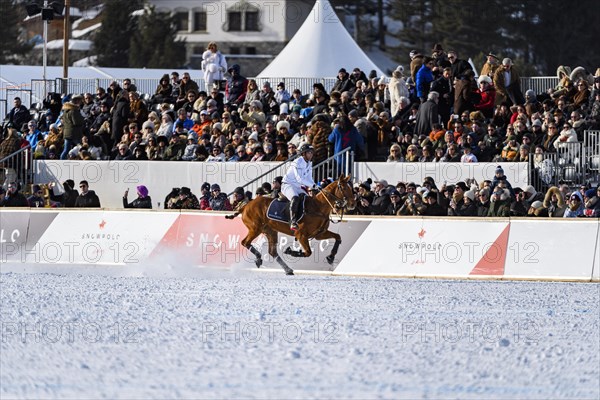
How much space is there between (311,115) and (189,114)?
3.45m

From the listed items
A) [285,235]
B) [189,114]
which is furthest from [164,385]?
[189,114]

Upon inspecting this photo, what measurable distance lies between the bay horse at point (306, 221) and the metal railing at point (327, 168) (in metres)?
3.43

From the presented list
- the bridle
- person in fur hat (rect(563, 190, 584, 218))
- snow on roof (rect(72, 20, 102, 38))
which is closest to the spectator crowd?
person in fur hat (rect(563, 190, 584, 218))

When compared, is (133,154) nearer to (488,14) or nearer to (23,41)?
(488,14)

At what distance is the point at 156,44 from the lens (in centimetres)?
8481

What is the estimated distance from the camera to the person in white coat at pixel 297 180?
21453mm

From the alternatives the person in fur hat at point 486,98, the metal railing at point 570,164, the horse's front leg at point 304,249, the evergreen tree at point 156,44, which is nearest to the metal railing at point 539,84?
the person in fur hat at point 486,98

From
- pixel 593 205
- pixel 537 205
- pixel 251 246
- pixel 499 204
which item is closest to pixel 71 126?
pixel 251 246

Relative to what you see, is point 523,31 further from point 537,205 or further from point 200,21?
point 537,205

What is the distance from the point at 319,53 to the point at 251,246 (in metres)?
16.1

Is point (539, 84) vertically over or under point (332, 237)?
over

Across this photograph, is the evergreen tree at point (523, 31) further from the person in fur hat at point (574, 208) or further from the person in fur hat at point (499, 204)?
the person in fur hat at point (574, 208)

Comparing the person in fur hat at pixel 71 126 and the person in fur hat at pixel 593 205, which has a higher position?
the person in fur hat at pixel 71 126

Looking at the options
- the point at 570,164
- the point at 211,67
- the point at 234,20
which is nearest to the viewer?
the point at 570,164
